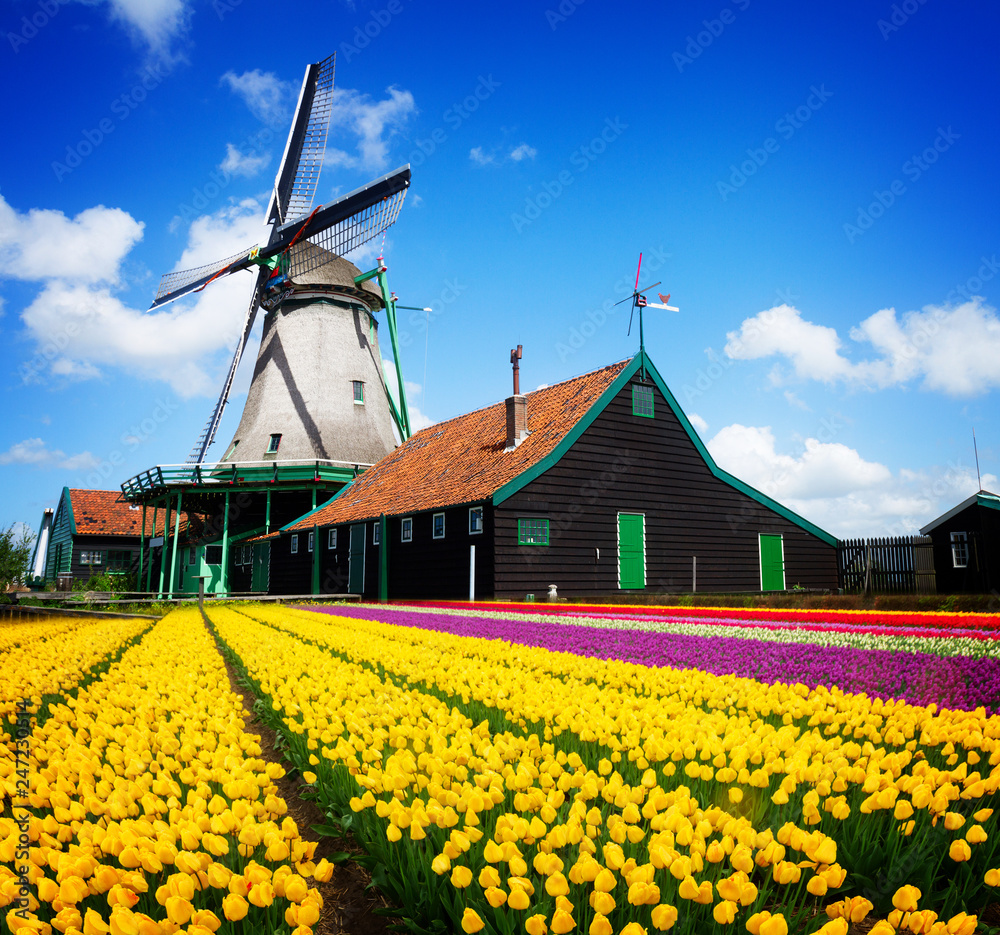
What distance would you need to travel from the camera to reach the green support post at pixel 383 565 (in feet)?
68.9

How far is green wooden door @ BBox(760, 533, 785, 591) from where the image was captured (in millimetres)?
22109

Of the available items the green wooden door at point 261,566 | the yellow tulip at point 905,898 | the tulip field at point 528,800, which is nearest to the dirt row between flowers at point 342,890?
the tulip field at point 528,800

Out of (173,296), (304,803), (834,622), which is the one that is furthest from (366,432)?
(304,803)

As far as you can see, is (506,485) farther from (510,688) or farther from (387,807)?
(387,807)

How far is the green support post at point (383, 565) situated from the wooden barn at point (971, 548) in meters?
16.0

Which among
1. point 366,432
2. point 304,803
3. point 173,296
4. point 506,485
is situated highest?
point 173,296

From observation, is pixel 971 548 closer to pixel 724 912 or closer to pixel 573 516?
pixel 573 516

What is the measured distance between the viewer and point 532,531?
17781 millimetres

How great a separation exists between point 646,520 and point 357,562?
30.6ft

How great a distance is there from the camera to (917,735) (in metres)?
3.83

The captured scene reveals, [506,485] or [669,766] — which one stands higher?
[506,485]

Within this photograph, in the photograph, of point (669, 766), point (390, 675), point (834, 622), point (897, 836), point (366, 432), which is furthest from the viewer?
point (366, 432)

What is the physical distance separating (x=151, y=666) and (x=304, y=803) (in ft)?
12.6

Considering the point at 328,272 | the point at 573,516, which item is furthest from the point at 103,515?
the point at 573,516
